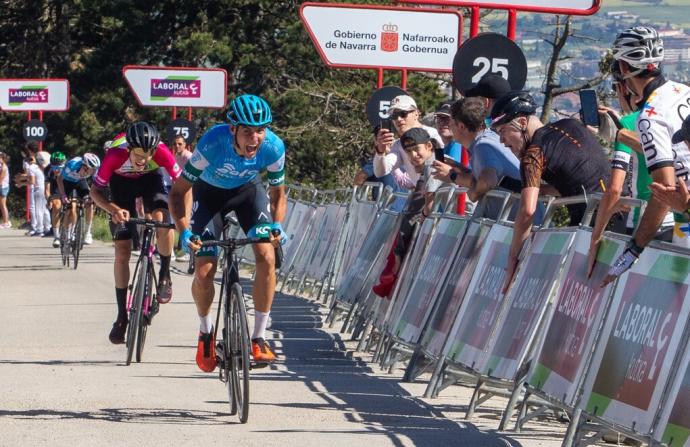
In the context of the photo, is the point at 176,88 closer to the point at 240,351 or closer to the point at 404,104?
the point at 404,104

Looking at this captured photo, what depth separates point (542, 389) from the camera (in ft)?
25.2

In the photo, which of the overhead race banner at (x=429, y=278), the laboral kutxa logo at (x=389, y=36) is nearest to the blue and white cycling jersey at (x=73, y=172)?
the laboral kutxa logo at (x=389, y=36)

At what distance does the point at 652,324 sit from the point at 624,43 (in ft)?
5.27

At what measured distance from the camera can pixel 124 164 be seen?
42.7 ft

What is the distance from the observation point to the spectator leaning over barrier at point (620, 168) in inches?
287

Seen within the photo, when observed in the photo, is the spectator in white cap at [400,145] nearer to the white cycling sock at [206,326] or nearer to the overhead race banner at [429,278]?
the overhead race banner at [429,278]

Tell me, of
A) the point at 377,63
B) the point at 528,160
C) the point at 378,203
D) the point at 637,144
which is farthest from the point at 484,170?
the point at 377,63

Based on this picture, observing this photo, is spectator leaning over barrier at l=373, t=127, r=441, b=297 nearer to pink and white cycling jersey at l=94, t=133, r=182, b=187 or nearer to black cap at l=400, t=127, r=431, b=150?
black cap at l=400, t=127, r=431, b=150

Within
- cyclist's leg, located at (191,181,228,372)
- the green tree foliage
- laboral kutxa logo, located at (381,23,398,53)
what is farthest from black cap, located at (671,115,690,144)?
the green tree foliage

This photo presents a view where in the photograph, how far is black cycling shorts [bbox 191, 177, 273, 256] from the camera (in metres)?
9.79

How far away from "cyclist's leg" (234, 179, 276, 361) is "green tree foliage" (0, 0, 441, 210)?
3380cm

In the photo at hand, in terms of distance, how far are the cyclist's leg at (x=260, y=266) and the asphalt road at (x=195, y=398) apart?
0.35 meters

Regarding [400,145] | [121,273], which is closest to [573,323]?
[121,273]

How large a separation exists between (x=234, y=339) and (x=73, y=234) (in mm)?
16482
